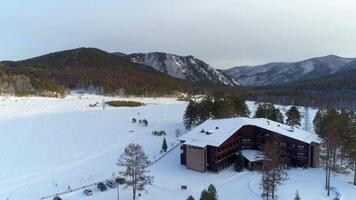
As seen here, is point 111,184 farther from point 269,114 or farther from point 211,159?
point 269,114

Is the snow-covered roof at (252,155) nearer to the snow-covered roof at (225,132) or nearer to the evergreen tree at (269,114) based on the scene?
the snow-covered roof at (225,132)

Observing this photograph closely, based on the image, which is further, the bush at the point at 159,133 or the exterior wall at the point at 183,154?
the bush at the point at 159,133

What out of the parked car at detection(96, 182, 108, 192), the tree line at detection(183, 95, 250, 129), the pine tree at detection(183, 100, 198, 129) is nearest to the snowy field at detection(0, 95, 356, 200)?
the parked car at detection(96, 182, 108, 192)

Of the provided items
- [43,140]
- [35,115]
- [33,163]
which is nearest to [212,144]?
[33,163]

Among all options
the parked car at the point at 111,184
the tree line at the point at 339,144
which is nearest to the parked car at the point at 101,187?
the parked car at the point at 111,184

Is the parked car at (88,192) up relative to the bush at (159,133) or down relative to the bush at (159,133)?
down

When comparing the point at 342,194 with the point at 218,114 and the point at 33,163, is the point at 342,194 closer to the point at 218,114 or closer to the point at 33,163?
the point at 218,114
